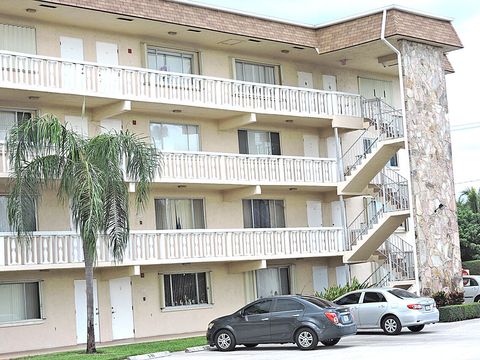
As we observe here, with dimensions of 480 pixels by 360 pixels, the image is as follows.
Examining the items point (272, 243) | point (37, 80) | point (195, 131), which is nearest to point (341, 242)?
point (272, 243)

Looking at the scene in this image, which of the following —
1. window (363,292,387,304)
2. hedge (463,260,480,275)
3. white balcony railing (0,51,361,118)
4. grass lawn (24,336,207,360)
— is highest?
white balcony railing (0,51,361,118)

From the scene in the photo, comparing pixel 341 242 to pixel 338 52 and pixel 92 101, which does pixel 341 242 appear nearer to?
pixel 338 52

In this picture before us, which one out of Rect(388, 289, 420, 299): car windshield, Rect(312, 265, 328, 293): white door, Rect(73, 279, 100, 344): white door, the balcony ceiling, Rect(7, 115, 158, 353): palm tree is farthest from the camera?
Rect(312, 265, 328, 293): white door

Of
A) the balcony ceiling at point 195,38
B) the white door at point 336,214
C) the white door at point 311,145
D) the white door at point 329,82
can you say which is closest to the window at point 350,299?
the white door at point 336,214

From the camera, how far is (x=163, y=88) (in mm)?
33375

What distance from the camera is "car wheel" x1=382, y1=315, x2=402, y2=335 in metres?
29.5

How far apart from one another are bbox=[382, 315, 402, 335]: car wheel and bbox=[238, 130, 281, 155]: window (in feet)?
34.9

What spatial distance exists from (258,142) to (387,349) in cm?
1541

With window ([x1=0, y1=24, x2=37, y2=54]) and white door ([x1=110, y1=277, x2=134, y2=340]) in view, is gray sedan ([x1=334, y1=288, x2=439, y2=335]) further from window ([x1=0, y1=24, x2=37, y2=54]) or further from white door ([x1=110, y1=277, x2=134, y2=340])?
window ([x1=0, y1=24, x2=37, y2=54])

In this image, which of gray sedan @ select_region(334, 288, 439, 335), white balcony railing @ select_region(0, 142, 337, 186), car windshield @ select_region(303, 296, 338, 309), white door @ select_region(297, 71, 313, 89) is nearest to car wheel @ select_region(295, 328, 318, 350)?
car windshield @ select_region(303, 296, 338, 309)

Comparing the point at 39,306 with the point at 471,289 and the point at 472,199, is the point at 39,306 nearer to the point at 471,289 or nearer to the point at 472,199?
the point at 471,289

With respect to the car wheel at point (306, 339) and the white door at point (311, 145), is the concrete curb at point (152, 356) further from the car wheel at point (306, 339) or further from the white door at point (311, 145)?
the white door at point (311, 145)

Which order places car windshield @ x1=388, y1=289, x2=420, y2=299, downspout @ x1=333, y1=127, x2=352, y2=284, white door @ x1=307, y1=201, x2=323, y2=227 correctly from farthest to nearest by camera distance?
white door @ x1=307, y1=201, x2=323, y2=227 → downspout @ x1=333, y1=127, x2=352, y2=284 → car windshield @ x1=388, y1=289, x2=420, y2=299

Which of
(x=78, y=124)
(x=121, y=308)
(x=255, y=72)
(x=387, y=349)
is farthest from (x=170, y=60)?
(x=387, y=349)
